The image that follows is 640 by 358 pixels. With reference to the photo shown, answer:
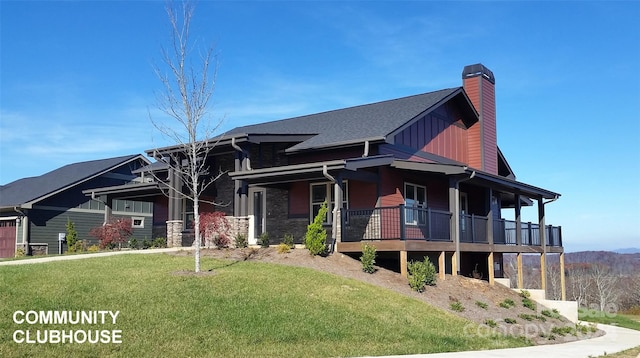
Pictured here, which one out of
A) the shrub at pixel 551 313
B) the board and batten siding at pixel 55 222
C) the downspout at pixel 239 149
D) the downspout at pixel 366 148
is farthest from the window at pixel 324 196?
the board and batten siding at pixel 55 222

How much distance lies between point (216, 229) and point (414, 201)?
6830mm

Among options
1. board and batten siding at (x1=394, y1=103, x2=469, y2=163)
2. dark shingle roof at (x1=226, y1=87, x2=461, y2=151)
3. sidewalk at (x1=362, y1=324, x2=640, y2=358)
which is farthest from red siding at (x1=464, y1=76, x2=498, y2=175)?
sidewalk at (x1=362, y1=324, x2=640, y2=358)

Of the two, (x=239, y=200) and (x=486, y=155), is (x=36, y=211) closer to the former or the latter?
(x=239, y=200)

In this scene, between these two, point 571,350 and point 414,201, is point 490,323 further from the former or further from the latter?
point 414,201

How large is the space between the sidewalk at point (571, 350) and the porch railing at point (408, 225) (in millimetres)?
5078

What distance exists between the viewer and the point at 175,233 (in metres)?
21.9

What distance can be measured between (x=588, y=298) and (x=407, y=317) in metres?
46.7

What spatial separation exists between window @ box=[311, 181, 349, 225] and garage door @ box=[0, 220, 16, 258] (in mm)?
17906

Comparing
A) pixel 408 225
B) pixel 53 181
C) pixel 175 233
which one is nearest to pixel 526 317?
pixel 408 225

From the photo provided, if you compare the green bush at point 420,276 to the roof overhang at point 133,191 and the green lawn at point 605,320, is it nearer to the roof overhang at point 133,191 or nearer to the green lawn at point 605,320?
the green lawn at point 605,320

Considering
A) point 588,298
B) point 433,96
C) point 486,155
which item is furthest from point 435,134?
point 588,298

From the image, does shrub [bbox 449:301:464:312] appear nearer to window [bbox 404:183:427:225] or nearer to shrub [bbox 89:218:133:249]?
window [bbox 404:183:427:225]

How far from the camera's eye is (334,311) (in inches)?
473

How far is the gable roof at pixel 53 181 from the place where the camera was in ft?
101
